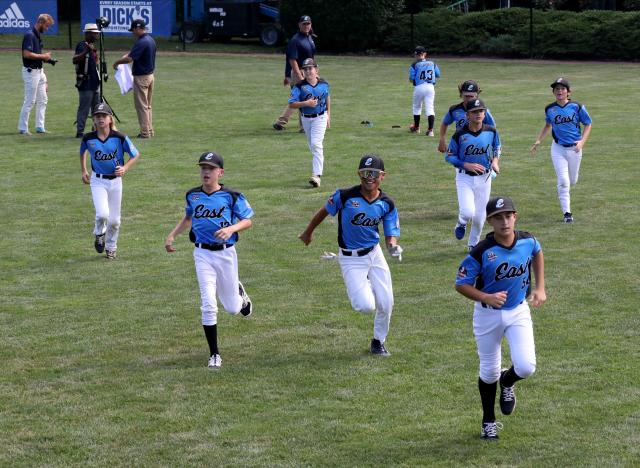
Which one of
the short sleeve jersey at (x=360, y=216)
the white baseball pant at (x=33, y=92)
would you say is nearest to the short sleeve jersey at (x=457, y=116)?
the short sleeve jersey at (x=360, y=216)

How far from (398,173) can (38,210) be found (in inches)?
279

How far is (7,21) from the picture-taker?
154ft

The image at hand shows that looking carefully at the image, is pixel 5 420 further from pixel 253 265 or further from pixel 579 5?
pixel 579 5

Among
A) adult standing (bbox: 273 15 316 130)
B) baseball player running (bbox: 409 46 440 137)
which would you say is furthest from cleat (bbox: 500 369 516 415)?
Result: baseball player running (bbox: 409 46 440 137)

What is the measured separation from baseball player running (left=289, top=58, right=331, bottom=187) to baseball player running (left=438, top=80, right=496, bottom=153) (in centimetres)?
371

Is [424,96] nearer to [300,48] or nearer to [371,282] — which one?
[300,48]

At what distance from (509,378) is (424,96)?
17815mm

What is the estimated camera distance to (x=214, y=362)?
1143 cm

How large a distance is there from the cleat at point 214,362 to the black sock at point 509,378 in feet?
10.4

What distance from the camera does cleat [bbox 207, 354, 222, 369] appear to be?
11.4 metres

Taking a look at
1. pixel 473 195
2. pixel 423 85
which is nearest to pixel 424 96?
pixel 423 85

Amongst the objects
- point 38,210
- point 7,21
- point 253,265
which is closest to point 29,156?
point 38,210

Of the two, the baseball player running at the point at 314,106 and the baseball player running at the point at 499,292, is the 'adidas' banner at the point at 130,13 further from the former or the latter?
the baseball player running at the point at 499,292

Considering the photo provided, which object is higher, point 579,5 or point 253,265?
point 579,5
